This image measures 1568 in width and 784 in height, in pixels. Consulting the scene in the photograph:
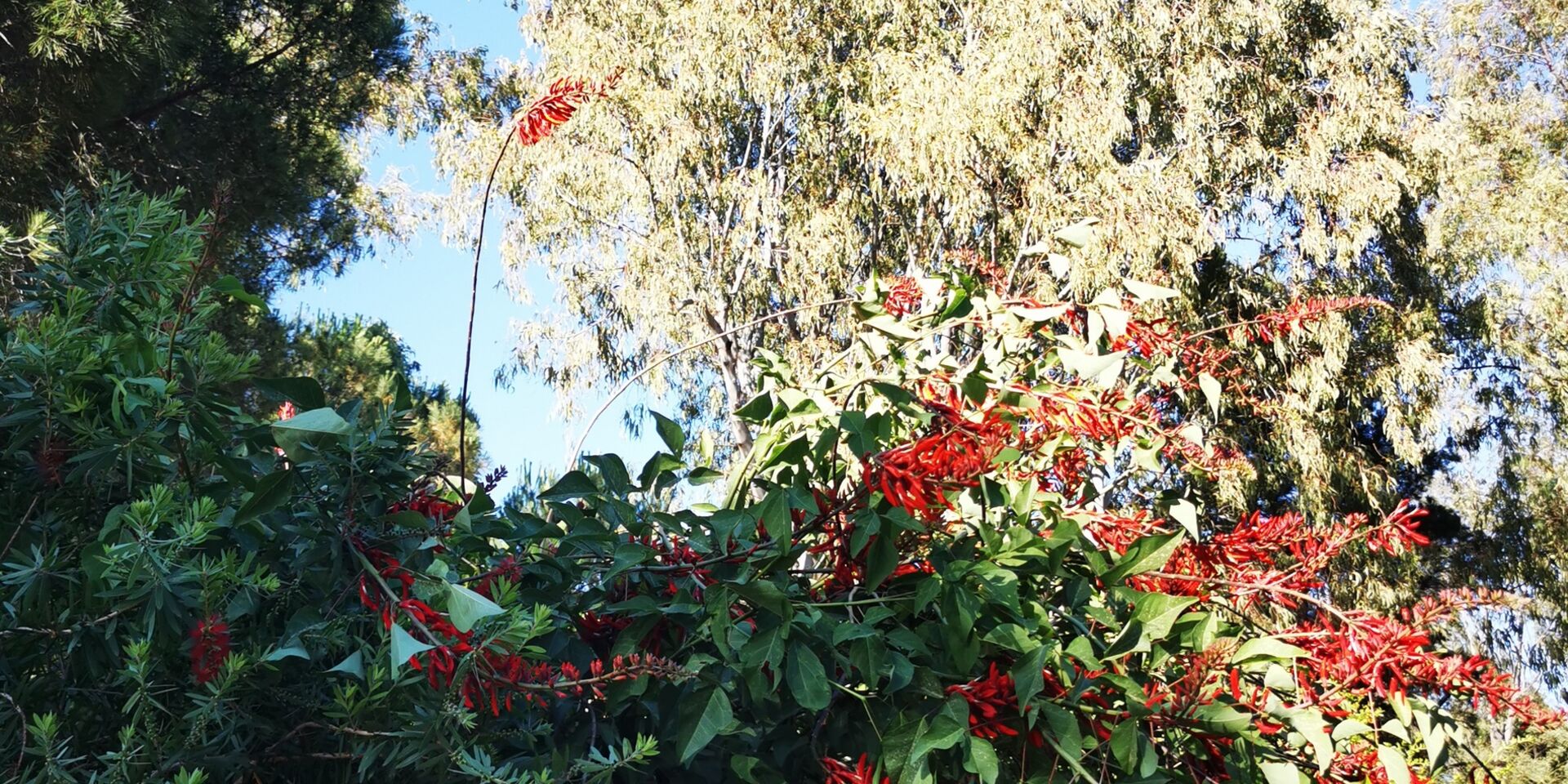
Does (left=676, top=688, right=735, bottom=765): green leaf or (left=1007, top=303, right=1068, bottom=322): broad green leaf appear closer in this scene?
(left=676, top=688, right=735, bottom=765): green leaf

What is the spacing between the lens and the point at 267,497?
3.25 ft

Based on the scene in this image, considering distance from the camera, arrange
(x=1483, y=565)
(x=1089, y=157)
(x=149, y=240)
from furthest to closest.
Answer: (x=1483, y=565), (x=1089, y=157), (x=149, y=240)

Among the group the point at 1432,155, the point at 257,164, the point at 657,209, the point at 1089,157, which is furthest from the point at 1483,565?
the point at 257,164

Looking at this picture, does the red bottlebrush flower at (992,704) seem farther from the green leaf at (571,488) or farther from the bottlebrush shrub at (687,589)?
the green leaf at (571,488)

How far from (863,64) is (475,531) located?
31.8 ft

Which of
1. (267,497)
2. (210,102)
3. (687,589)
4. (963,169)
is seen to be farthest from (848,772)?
(963,169)

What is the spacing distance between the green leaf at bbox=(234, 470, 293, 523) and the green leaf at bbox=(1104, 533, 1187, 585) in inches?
32.9

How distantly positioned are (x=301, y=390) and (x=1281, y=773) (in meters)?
1.07

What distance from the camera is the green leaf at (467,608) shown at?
887 millimetres

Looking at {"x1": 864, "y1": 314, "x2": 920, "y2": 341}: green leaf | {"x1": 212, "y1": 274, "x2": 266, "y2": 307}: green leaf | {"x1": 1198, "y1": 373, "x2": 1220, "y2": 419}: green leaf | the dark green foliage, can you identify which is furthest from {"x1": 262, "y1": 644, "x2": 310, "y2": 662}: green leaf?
the dark green foliage

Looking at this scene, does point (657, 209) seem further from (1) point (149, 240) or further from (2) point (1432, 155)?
(1) point (149, 240)

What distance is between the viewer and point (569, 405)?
11062 millimetres

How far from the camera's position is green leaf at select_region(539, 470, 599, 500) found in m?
1.29

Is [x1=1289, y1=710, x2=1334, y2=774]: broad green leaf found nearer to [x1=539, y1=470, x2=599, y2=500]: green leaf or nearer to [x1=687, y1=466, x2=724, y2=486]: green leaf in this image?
[x1=687, y1=466, x2=724, y2=486]: green leaf
